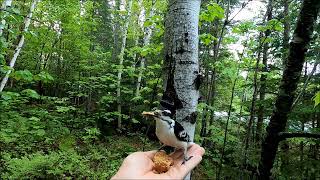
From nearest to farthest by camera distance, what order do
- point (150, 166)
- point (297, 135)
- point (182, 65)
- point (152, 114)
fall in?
point (152, 114) < point (150, 166) < point (182, 65) < point (297, 135)

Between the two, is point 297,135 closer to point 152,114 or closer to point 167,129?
point 167,129

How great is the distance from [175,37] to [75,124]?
10.1 meters

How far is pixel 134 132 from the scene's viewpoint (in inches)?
547

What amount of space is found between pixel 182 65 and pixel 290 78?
1.44 metres

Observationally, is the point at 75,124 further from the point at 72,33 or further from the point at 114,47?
the point at 114,47

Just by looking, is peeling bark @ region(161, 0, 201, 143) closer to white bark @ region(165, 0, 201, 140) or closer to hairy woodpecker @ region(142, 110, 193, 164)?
white bark @ region(165, 0, 201, 140)

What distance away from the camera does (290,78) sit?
127 inches

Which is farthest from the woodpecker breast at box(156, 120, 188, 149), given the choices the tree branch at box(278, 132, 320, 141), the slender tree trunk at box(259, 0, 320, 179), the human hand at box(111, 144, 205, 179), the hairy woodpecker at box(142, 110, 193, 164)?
the slender tree trunk at box(259, 0, 320, 179)

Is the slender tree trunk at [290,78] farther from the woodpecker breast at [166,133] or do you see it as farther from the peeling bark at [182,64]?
the woodpecker breast at [166,133]

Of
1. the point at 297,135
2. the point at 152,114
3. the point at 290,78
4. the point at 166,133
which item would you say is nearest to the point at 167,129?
the point at 166,133

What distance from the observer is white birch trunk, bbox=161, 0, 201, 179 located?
2396 mm

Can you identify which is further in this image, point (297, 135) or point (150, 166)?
point (297, 135)

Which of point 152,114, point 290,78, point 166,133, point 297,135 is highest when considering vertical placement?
point 290,78

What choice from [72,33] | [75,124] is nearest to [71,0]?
[72,33]
